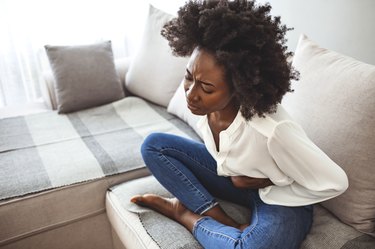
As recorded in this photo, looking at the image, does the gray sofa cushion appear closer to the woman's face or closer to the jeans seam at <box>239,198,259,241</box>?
the jeans seam at <box>239,198,259,241</box>

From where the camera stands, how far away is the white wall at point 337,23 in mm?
1194

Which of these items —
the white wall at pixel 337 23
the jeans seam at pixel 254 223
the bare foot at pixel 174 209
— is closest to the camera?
the jeans seam at pixel 254 223

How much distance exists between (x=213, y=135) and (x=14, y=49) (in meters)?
1.59

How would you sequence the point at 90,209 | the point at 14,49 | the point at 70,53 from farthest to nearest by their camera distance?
1. the point at 14,49
2. the point at 70,53
3. the point at 90,209

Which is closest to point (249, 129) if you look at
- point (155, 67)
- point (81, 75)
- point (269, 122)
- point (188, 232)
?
point (269, 122)

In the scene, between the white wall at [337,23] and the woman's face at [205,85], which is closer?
the woman's face at [205,85]

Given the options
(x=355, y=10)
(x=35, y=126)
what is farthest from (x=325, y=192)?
(x=35, y=126)

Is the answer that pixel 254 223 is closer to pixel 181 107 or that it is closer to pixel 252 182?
pixel 252 182

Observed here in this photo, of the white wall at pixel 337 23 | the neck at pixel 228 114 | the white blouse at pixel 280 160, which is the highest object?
the white wall at pixel 337 23

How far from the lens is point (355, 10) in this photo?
47.9 inches

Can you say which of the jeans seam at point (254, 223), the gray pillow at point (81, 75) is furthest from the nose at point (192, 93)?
the gray pillow at point (81, 75)

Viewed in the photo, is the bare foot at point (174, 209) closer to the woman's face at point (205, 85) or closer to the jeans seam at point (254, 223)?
the jeans seam at point (254, 223)

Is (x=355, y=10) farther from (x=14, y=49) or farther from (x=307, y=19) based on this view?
(x=14, y=49)

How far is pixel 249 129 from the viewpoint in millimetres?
876
